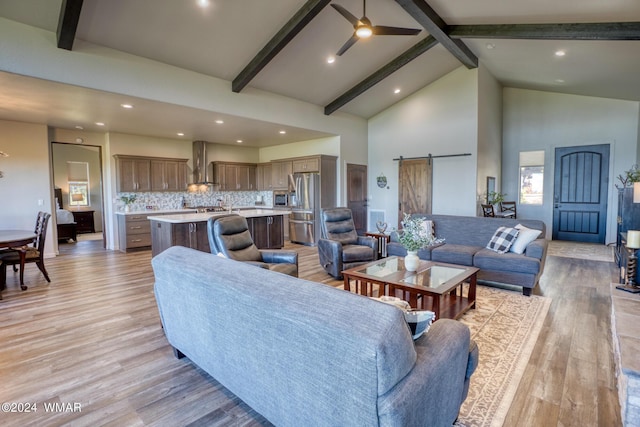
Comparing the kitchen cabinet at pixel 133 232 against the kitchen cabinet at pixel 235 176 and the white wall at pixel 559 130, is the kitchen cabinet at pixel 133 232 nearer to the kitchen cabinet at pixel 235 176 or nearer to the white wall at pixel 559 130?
the kitchen cabinet at pixel 235 176

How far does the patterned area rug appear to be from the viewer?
6.44 ft

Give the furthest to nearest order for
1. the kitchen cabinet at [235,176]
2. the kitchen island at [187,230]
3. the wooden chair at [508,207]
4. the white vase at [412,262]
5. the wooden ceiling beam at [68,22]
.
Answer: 1. the kitchen cabinet at [235,176]
2. the wooden chair at [508,207]
3. the kitchen island at [187,230]
4. the white vase at [412,262]
5. the wooden ceiling beam at [68,22]

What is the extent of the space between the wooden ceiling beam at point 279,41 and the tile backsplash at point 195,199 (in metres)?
3.96

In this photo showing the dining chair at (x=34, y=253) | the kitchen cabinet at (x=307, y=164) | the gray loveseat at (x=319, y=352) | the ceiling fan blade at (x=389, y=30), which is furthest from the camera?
the kitchen cabinet at (x=307, y=164)

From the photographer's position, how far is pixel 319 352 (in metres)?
1.25

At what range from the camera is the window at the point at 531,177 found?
8336mm

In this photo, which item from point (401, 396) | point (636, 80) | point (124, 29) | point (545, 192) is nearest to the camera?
point (401, 396)

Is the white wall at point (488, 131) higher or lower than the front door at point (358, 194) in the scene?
higher

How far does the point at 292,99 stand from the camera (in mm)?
6766

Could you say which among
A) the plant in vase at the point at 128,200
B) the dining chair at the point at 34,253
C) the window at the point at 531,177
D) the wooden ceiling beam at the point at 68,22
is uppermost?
the wooden ceiling beam at the point at 68,22

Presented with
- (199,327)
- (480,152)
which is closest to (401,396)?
(199,327)

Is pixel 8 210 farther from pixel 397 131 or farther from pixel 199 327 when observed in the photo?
pixel 397 131

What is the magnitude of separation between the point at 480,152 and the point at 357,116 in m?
3.18

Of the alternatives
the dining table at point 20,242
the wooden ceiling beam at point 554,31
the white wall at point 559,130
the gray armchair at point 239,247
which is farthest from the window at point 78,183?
the white wall at point 559,130
